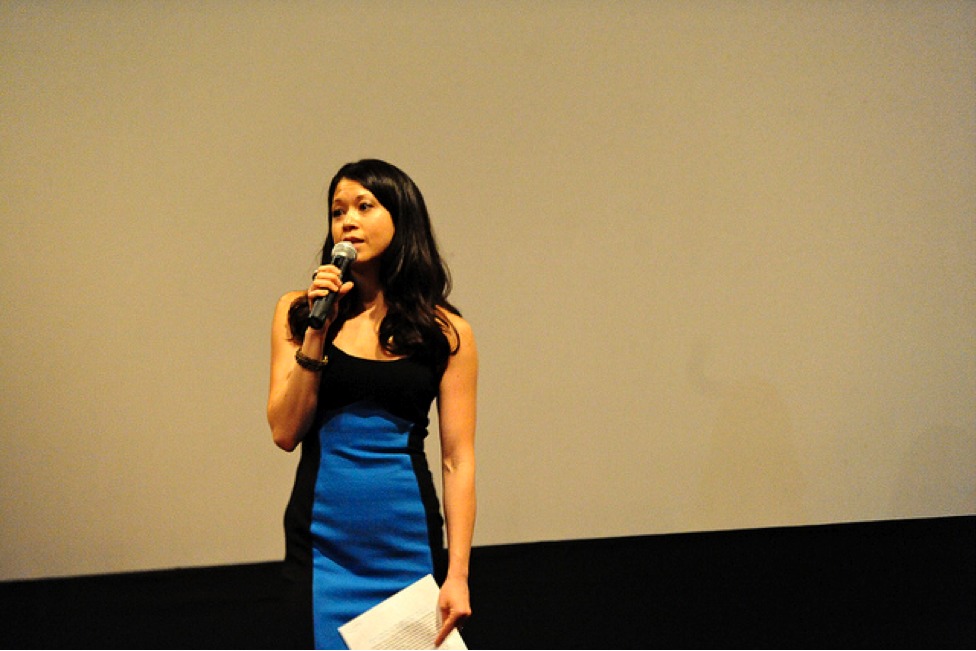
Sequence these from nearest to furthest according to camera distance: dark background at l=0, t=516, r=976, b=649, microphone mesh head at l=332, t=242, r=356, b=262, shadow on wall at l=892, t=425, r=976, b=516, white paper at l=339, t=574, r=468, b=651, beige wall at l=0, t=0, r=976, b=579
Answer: white paper at l=339, t=574, r=468, b=651, microphone mesh head at l=332, t=242, r=356, b=262, dark background at l=0, t=516, r=976, b=649, beige wall at l=0, t=0, r=976, b=579, shadow on wall at l=892, t=425, r=976, b=516

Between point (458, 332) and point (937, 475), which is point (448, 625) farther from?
point (937, 475)

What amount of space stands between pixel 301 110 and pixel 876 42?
257 centimetres

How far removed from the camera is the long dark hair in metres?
1.47

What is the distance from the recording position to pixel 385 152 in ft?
11.6

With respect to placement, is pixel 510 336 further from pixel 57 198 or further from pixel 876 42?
pixel 876 42

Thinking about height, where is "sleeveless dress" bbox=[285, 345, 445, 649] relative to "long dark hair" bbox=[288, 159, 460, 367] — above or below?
below

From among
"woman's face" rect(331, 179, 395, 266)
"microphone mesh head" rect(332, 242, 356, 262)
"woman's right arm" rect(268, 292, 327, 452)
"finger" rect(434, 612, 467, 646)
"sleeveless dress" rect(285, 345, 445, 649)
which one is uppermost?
"woman's face" rect(331, 179, 395, 266)

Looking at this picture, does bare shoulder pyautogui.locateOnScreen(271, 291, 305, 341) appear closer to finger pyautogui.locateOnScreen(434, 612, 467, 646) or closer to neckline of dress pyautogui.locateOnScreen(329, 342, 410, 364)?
neckline of dress pyautogui.locateOnScreen(329, 342, 410, 364)

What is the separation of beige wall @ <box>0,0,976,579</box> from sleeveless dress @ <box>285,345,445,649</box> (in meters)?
2.13

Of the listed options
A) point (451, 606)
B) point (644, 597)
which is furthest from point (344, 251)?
point (644, 597)

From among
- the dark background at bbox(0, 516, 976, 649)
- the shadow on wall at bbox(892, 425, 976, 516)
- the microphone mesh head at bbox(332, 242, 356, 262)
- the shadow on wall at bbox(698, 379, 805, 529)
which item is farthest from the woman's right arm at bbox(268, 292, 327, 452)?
the shadow on wall at bbox(892, 425, 976, 516)

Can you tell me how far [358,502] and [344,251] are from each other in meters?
0.41

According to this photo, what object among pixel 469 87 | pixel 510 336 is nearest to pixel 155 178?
pixel 469 87

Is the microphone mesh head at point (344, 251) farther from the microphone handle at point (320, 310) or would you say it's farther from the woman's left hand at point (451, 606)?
the woman's left hand at point (451, 606)
